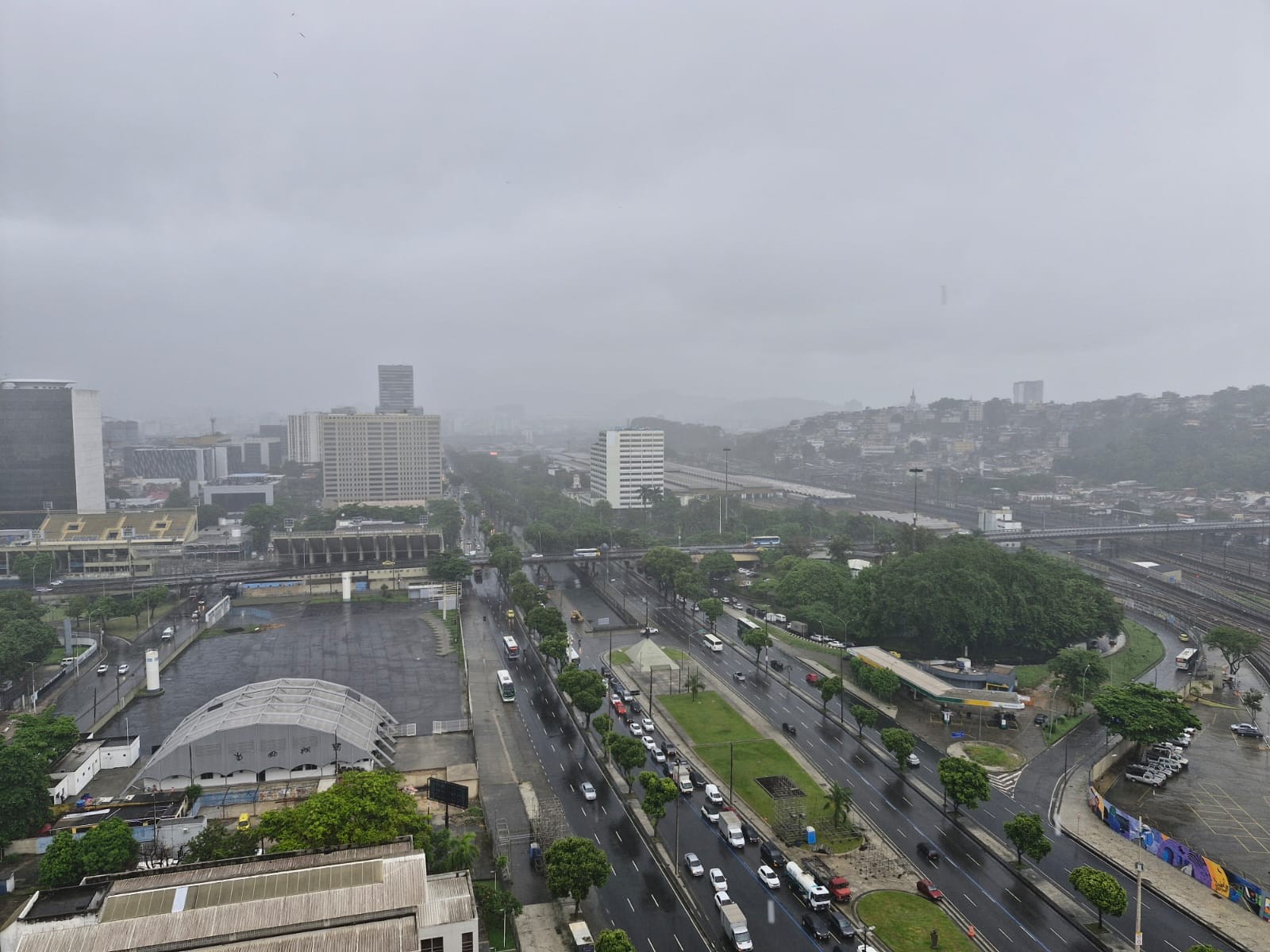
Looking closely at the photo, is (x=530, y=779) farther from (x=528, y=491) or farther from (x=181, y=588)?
(x=528, y=491)

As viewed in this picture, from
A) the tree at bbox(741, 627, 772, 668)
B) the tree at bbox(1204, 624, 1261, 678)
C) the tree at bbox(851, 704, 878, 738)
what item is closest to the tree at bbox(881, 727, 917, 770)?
the tree at bbox(851, 704, 878, 738)

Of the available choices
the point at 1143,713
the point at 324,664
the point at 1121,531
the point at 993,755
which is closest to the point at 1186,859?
the point at 1143,713

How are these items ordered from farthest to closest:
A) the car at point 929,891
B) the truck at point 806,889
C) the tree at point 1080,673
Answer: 1. the tree at point 1080,673
2. the car at point 929,891
3. the truck at point 806,889

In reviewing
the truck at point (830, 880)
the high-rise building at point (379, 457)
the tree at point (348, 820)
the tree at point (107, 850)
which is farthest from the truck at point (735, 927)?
the high-rise building at point (379, 457)

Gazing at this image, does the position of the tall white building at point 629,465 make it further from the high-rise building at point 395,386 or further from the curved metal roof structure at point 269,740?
the high-rise building at point 395,386

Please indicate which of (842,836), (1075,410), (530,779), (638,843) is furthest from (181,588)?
(1075,410)

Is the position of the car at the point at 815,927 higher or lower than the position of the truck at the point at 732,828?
lower

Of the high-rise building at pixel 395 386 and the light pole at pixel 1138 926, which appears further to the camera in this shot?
the high-rise building at pixel 395 386
